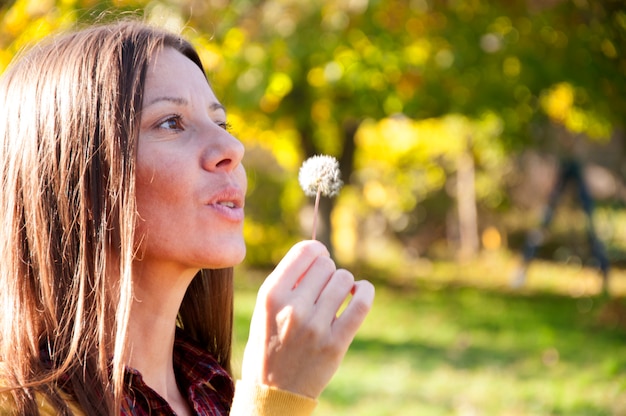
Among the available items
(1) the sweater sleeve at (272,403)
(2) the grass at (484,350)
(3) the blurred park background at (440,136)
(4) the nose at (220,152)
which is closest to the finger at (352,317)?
(1) the sweater sleeve at (272,403)

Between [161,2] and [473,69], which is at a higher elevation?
[473,69]

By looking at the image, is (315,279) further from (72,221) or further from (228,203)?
(72,221)

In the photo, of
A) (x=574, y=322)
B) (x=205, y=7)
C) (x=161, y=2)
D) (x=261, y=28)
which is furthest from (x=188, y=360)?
(x=574, y=322)

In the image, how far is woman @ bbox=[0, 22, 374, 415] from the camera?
1310 millimetres

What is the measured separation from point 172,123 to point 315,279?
1.43 ft

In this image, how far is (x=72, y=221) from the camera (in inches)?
56.1

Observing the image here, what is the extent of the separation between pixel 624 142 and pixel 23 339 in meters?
12.4

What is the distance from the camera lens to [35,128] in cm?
143

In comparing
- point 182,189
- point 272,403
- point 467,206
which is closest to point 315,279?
point 272,403

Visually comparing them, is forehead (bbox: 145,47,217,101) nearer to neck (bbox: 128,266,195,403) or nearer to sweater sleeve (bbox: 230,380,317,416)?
neck (bbox: 128,266,195,403)

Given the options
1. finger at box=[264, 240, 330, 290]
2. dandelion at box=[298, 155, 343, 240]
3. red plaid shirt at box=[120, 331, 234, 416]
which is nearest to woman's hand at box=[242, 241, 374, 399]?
finger at box=[264, 240, 330, 290]

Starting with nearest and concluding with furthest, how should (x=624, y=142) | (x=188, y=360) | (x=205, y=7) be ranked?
(x=188, y=360)
(x=205, y=7)
(x=624, y=142)

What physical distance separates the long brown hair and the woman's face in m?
0.04

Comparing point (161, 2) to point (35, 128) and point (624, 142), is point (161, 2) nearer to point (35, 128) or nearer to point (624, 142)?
point (35, 128)
